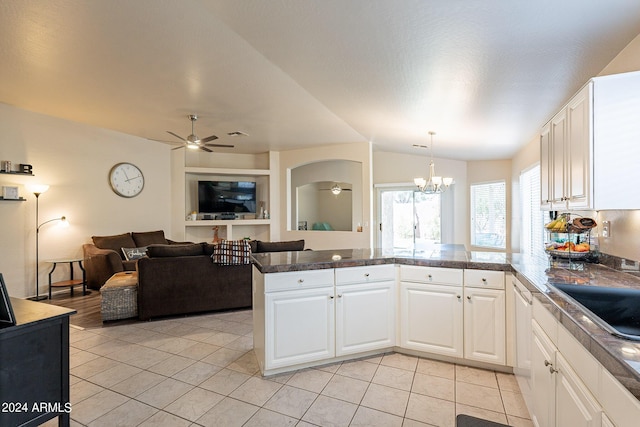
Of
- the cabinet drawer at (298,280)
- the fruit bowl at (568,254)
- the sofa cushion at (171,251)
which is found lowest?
the cabinet drawer at (298,280)

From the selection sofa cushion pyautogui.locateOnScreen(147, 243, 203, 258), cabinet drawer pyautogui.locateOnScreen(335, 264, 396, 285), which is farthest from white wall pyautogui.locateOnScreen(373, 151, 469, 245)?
cabinet drawer pyautogui.locateOnScreen(335, 264, 396, 285)

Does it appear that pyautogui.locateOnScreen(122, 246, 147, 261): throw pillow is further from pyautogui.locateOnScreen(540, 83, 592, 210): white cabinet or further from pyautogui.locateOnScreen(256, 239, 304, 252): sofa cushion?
pyautogui.locateOnScreen(540, 83, 592, 210): white cabinet

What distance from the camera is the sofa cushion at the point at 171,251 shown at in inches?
151

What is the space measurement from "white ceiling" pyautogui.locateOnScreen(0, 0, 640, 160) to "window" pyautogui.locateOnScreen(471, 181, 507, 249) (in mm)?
1710

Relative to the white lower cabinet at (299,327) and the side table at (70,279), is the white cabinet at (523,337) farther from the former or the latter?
the side table at (70,279)

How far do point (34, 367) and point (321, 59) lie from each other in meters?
2.98

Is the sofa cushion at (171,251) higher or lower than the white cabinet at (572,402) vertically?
higher

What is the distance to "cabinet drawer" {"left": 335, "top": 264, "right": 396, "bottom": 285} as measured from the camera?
2.64 meters

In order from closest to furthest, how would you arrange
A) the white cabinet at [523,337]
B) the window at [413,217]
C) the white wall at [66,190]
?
1. the white cabinet at [523,337]
2. the white wall at [66,190]
3. the window at [413,217]

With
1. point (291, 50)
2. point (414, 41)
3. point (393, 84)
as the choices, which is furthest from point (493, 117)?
point (291, 50)

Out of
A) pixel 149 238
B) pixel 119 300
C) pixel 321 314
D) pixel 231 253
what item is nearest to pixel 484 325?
pixel 321 314

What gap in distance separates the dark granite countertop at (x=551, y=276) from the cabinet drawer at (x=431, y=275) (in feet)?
0.14

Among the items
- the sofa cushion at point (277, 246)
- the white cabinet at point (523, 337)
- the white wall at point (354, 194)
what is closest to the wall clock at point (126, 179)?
the white wall at point (354, 194)

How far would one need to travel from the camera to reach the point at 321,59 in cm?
295
